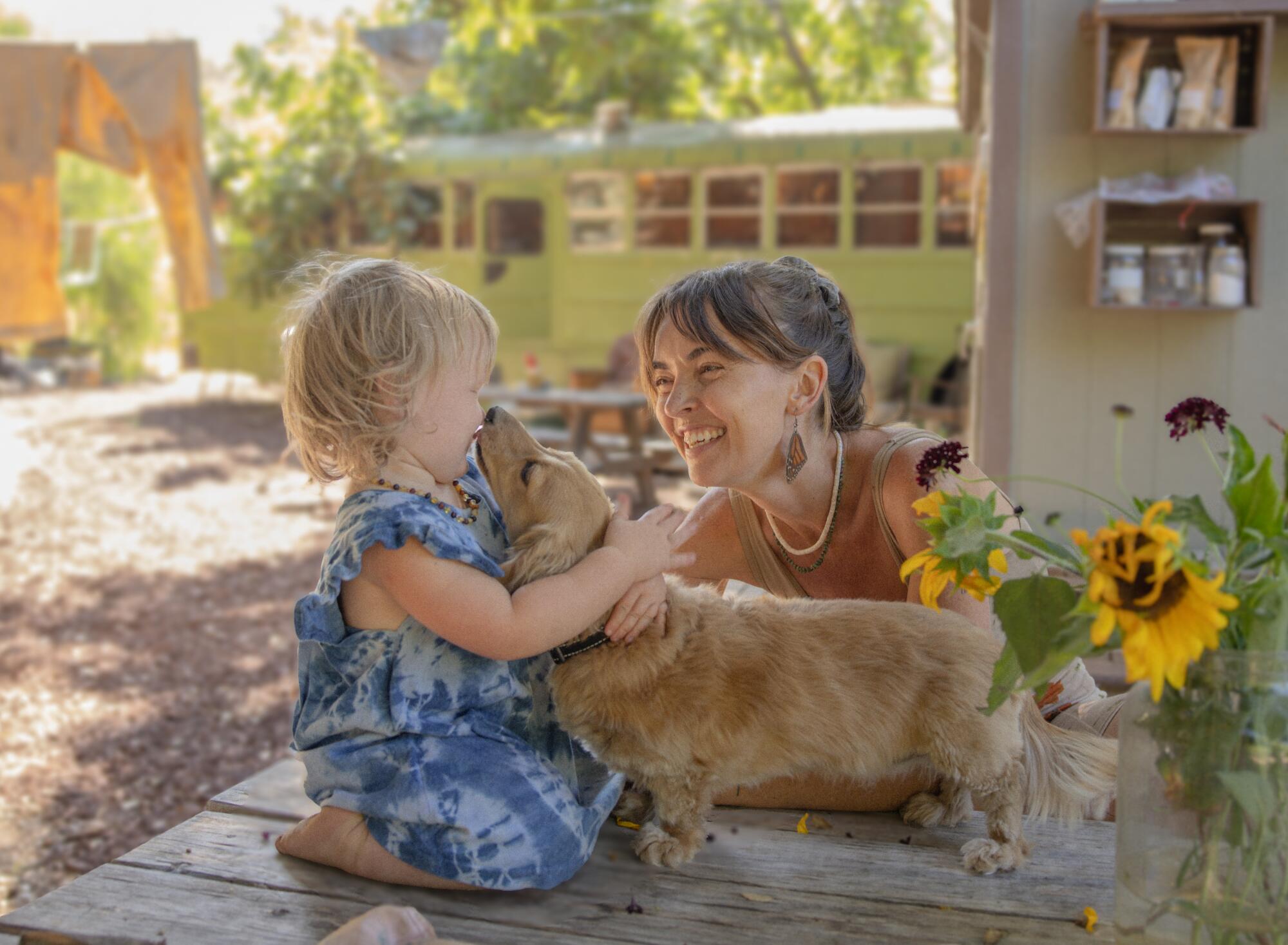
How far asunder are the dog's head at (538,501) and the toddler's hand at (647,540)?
0.05 m

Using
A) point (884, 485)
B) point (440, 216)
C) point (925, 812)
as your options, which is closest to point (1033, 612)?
point (925, 812)

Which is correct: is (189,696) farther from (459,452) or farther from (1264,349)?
(1264,349)

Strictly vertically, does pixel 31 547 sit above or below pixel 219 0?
below

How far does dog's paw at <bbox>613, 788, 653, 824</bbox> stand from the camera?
7.26ft

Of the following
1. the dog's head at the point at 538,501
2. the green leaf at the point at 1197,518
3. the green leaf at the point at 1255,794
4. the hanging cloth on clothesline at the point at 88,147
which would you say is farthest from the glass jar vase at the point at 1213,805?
the hanging cloth on clothesline at the point at 88,147

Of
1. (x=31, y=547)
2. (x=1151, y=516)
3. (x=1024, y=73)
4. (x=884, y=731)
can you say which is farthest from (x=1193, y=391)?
(x=31, y=547)

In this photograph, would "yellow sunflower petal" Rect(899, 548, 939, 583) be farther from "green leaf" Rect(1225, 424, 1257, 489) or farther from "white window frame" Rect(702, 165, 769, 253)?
"white window frame" Rect(702, 165, 769, 253)

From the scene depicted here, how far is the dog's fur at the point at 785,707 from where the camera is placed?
77.4 inches

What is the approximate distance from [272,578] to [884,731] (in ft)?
23.4

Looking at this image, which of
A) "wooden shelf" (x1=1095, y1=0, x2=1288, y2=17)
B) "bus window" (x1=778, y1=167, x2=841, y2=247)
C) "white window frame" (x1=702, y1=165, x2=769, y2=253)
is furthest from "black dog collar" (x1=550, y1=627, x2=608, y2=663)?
"bus window" (x1=778, y1=167, x2=841, y2=247)

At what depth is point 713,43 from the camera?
69.3ft

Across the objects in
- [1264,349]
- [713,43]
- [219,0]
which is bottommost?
[1264,349]

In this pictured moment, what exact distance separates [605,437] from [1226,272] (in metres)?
7.00

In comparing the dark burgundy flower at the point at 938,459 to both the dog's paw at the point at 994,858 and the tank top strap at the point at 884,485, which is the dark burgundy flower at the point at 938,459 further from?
the tank top strap at the point at 884,485
